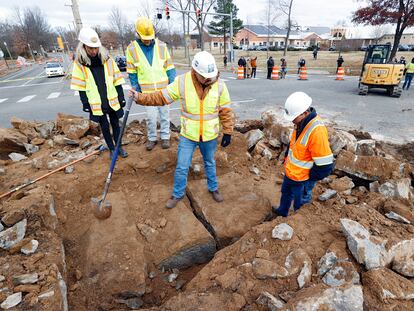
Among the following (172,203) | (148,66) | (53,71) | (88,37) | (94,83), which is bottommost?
(53,71)

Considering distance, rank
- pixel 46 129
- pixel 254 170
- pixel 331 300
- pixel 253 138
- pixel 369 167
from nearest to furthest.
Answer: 1. pixel 331 300
2. pixel 369 167
3. pixel 254 170
4. pixel 253 138
5. pixel 46 129

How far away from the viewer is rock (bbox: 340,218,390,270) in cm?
239

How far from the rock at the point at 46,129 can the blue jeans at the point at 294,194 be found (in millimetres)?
4983

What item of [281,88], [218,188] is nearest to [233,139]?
[218,188]

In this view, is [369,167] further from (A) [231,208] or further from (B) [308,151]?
(A) [231,208]

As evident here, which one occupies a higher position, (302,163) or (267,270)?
(302,163)

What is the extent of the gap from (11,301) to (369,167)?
489 centimetres

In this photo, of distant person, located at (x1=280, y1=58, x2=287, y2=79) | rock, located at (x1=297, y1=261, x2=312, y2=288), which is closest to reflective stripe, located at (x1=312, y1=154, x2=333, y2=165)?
rock, located at (x1=297, y1=261, x2=312, y2=288)

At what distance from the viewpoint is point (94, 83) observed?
3816 millimetres

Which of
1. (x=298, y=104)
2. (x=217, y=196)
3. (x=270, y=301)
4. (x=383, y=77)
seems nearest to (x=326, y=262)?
(x=270, y=301)

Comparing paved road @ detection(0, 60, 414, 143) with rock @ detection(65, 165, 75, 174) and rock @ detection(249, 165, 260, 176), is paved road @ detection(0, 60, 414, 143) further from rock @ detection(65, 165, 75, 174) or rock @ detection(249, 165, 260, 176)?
rock @ detection(65, 165, 75, 174)

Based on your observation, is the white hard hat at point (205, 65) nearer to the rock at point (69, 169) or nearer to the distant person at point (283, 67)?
the rock at point (69, 169)

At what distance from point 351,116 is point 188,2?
96.1 ft

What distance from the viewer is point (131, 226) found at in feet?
11.5
